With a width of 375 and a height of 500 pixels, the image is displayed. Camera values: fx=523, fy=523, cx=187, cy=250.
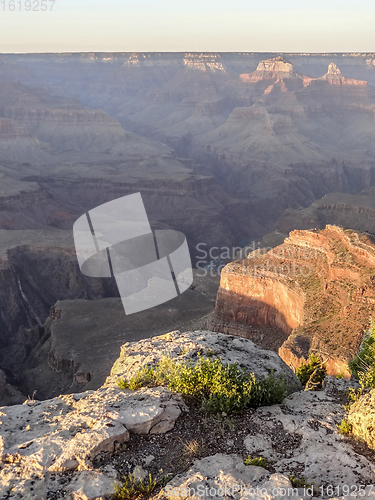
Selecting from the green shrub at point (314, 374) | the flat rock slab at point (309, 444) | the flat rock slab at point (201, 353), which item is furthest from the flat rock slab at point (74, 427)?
the green shrub at point (314, 374)

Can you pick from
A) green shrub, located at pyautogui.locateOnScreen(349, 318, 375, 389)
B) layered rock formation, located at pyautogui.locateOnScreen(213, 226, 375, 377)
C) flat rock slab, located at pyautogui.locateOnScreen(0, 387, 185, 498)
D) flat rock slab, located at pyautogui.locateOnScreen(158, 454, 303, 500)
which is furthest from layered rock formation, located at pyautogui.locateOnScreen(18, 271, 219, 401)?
flat rock slab, located at pyautogui.locateOnScreen(158, 454, 303, 500)

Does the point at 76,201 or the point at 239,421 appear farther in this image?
the point at 76,201

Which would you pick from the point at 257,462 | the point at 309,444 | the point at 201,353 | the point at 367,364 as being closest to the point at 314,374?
the point at 367,364

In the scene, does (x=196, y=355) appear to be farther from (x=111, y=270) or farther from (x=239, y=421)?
(x=111, y=270)

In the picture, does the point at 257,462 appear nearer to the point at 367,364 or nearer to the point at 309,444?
the point at 309,444

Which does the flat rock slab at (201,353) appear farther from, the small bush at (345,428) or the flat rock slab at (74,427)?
the small bush at (345,428)

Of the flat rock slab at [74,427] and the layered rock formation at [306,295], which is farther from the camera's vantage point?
the layered rock formation at [306,295]

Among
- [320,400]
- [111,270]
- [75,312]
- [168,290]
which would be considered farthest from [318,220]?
[320,400]

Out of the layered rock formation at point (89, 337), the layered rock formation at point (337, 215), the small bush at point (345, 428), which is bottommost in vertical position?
the layered rock formation at point (337, 215)
